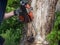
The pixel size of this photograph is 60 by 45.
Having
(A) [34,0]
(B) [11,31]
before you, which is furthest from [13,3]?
(A) [34,0]

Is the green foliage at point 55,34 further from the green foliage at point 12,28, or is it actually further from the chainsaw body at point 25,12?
the green foliage at point 12,28

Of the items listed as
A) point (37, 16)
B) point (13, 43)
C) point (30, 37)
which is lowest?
point (13, 43)

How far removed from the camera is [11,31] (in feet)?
19.2

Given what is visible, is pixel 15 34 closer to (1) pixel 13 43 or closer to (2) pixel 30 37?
(1) pixel 13 43

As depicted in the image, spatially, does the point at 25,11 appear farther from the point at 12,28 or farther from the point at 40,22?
the point at 12,28

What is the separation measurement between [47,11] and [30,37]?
1.83 ft

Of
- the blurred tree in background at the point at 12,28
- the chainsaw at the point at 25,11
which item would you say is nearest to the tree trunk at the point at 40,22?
the chainsaw at the point at 25,11

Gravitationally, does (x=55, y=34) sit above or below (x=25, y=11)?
below

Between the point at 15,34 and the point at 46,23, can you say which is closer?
the point at 46,23

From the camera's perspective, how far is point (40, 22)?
15.3 ft

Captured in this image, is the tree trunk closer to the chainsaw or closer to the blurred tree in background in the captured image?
the chainsaw

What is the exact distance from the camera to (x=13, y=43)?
19.1 ft

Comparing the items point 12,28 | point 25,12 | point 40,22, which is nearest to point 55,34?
point 40,22

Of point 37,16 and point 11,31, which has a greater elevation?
point 37,16
